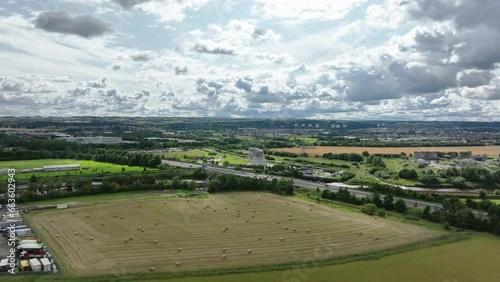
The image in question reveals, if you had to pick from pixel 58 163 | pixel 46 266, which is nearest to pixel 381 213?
pixel 46 266

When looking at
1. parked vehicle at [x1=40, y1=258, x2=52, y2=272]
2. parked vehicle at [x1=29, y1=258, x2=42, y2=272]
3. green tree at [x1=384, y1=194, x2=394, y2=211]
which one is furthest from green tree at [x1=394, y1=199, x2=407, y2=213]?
parked vehicle at [x1=29, y1=258, x2=42, y2=272]

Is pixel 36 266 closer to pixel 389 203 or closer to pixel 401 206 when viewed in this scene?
pixel 401 206

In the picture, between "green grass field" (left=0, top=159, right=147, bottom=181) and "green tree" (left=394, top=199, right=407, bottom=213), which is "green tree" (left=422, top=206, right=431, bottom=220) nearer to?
"green tree" (left=394, top=199, right=407, bottom=213)

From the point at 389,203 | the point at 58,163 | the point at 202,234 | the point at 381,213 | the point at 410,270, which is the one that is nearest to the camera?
the point at 410,270

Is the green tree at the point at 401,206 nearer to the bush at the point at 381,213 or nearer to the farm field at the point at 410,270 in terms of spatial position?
the bush at the point at 381,213

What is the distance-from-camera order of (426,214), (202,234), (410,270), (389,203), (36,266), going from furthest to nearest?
(389,203) → (426,214) → (202,234) → (410,270) → (36,266)

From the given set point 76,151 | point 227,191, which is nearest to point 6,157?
point 76,151
